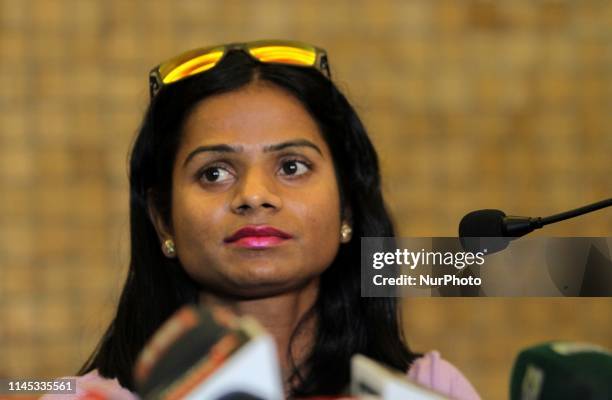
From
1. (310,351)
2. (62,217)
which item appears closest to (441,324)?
(62,217)

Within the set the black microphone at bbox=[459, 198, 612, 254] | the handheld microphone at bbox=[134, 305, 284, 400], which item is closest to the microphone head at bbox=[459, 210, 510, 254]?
the black microphone at bbox=[459, 198, 612, 254]

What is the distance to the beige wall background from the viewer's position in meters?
2.12

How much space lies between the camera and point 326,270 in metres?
1.29

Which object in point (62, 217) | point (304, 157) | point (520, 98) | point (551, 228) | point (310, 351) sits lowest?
point (310, 351)

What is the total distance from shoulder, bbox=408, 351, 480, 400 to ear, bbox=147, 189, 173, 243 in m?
0.29

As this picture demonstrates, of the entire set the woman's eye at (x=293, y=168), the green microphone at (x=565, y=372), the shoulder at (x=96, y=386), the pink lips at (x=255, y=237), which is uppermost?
the woman's eye at (x=293, y=168)

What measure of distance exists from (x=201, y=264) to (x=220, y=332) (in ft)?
1.87

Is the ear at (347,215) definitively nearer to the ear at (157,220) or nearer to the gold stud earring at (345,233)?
the gold stud earring at (345,233)

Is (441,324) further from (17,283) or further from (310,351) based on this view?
(310,351)

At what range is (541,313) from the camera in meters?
2.17

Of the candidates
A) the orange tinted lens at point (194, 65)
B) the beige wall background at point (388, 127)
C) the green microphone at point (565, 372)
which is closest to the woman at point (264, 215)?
the orange tinted lens at point (194, 65)

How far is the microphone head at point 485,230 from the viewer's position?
105cm

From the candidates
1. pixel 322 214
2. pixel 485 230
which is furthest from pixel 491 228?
pixel 322 214

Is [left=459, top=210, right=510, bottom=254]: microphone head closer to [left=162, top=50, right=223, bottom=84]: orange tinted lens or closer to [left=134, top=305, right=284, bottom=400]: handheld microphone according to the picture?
[left=162, top=50, right=223, bottom=84]: orange tinted lens
